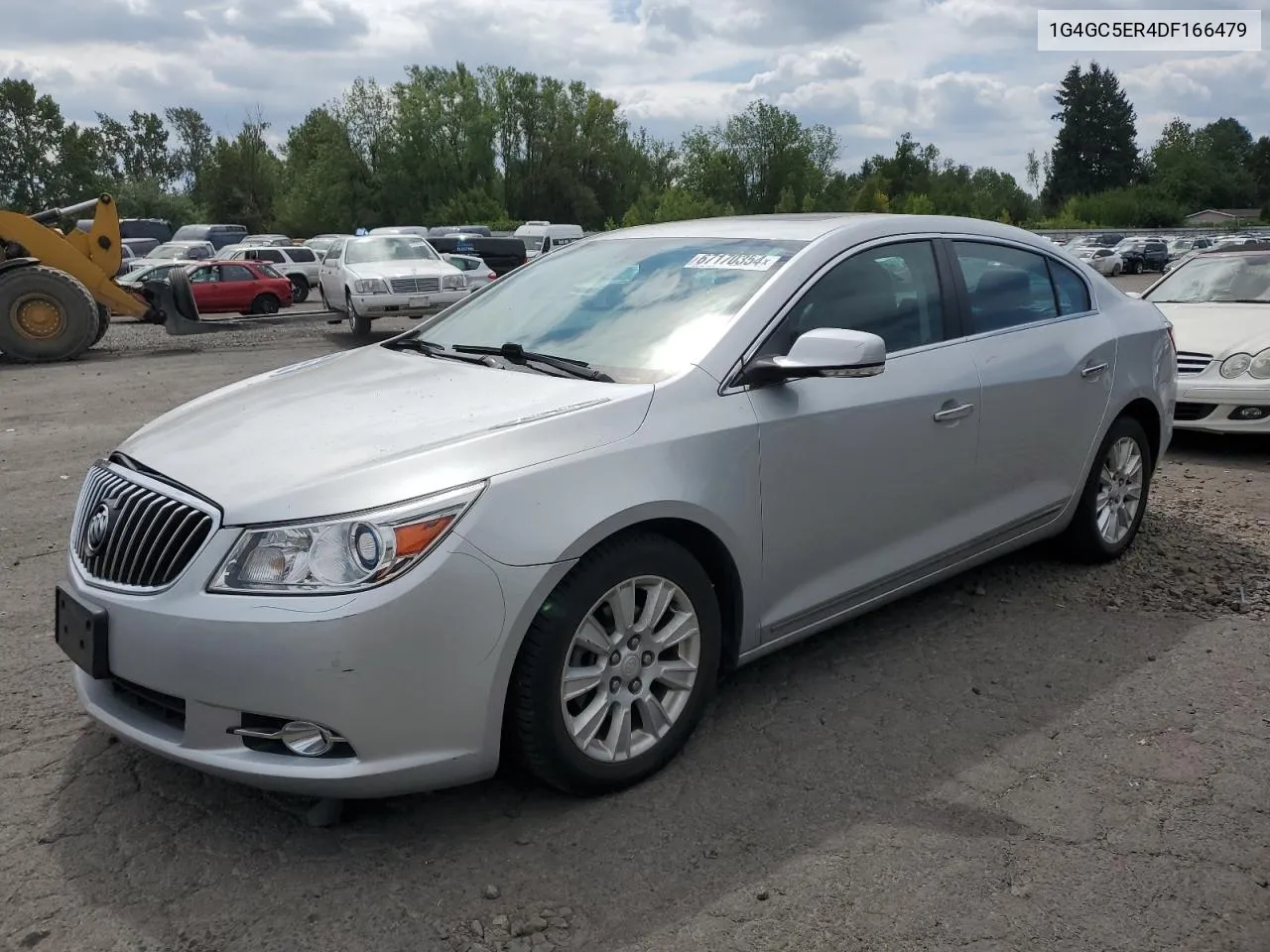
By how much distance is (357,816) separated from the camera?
3.08 metres

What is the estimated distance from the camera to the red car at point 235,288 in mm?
25234

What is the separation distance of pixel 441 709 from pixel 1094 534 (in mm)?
3505

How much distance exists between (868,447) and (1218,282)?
684cm

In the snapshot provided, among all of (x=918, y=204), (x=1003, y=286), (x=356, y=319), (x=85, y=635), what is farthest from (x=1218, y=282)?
(x=918, y=204)

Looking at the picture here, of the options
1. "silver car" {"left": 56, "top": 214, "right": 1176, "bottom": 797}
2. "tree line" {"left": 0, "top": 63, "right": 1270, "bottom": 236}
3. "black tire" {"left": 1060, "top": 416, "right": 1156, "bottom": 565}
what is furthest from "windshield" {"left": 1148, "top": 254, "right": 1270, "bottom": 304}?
"tree line" {"left": 0, "top": 63, "right": 1270, "bottom": 236}

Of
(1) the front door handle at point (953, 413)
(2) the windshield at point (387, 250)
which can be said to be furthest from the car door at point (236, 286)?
(1) the front door handle at point (953, 413)

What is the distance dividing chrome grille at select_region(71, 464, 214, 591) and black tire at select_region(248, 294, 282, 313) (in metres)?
24.1

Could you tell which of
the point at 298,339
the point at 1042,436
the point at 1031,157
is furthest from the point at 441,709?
the point at 1031,157

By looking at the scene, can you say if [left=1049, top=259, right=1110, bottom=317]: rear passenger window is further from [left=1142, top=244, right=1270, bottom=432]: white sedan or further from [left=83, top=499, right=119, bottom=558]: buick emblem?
[left=83, top=499, right=119, bottom=558]: buick emblem

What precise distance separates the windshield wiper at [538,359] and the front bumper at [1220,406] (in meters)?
5.85

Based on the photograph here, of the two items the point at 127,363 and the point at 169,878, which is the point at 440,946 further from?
the point at 127,363

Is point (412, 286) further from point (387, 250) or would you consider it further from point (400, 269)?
point (387, 250)

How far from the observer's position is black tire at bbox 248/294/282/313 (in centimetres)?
2583

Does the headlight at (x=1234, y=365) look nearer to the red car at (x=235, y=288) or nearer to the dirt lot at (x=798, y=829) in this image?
the dirt lot at (x=798, y=829)
